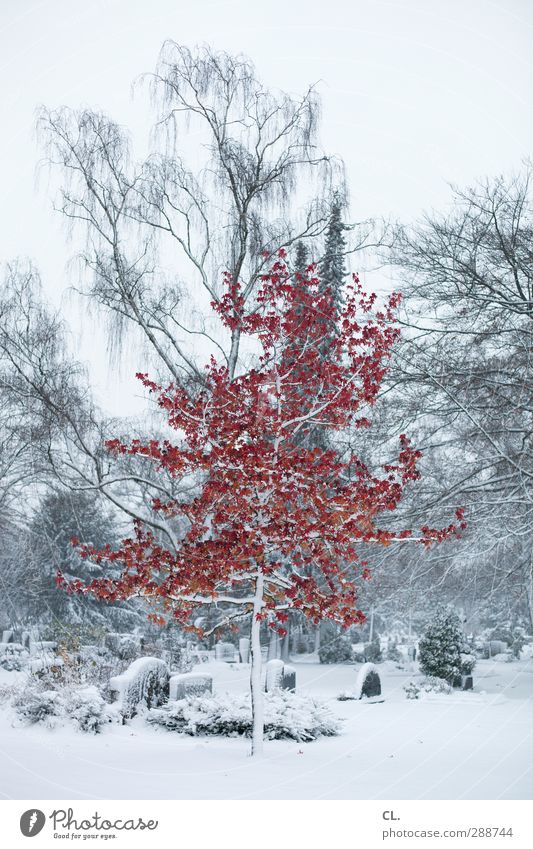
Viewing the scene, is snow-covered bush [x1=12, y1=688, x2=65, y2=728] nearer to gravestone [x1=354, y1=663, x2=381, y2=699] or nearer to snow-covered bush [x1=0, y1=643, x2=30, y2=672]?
gravestone [x1=354, y1=663, x2=381, y2=699]

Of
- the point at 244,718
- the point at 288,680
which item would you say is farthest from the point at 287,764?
the point at 288,680

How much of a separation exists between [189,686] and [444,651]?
7985 millimetres

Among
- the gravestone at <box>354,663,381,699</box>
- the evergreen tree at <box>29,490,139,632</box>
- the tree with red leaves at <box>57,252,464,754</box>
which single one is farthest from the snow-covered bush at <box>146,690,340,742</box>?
the evergreen tree at <box>29,490,139,632</box>

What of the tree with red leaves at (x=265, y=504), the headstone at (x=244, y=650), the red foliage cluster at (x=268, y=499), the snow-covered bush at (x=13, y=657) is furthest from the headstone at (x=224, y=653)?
the tree with red leaves at (x=265, y=504)

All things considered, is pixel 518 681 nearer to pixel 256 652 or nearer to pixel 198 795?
pixel 256 652

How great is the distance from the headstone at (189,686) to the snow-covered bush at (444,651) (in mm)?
7541

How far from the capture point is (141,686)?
10172 mm

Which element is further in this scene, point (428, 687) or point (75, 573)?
point (75, 573)

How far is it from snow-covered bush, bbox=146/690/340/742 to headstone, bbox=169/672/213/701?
87 centimetres

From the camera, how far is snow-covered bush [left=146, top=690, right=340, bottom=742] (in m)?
8.49

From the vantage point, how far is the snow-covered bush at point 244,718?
27.9ft

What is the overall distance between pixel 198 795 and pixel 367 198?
8.18 m
